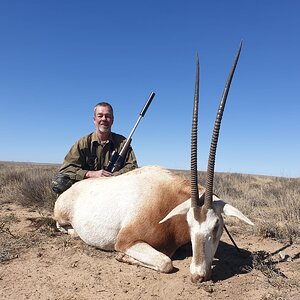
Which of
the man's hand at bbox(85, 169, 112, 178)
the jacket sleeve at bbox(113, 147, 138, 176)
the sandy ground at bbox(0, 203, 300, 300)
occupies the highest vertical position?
the jacket sleeve at bbox(113, 147, 138, 176)

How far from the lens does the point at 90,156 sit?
241 inches

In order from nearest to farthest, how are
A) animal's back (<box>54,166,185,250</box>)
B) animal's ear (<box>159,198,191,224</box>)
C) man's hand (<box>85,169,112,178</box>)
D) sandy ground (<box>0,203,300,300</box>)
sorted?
sandy ground (<box>0,203,300,300</box>)
animal's ear (<box>159,198,191,224</box>)
animal's back (<box>54,166,185,250</box>)
man's hand (<box>85,169,112,178</box>)

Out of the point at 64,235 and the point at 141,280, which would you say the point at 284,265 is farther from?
the point at 64,235

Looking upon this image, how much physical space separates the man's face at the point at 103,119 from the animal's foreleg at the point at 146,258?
2.53 m

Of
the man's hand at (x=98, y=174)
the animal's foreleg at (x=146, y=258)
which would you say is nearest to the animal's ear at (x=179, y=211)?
the animal's foreleg at (x=146, y=258)

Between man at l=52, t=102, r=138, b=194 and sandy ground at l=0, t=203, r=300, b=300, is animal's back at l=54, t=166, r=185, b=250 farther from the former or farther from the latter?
man at l=52, t=102, r=138, b=194

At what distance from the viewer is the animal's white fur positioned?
3.51 meters

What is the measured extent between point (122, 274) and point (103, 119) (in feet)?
9.75

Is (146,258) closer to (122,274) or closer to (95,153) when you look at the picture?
(122,274)

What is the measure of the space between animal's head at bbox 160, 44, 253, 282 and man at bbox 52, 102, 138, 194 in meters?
2.31

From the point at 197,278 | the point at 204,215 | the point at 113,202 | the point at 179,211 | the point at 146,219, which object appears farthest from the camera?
the point at 113,202

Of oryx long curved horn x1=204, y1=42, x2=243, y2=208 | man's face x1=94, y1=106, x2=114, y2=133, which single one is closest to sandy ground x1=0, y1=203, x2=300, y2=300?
oryx long curved horn x1=204, y1=42, x2=243, y2=208

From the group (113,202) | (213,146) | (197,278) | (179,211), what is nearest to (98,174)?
(113,202)

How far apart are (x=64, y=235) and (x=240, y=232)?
105 inches
